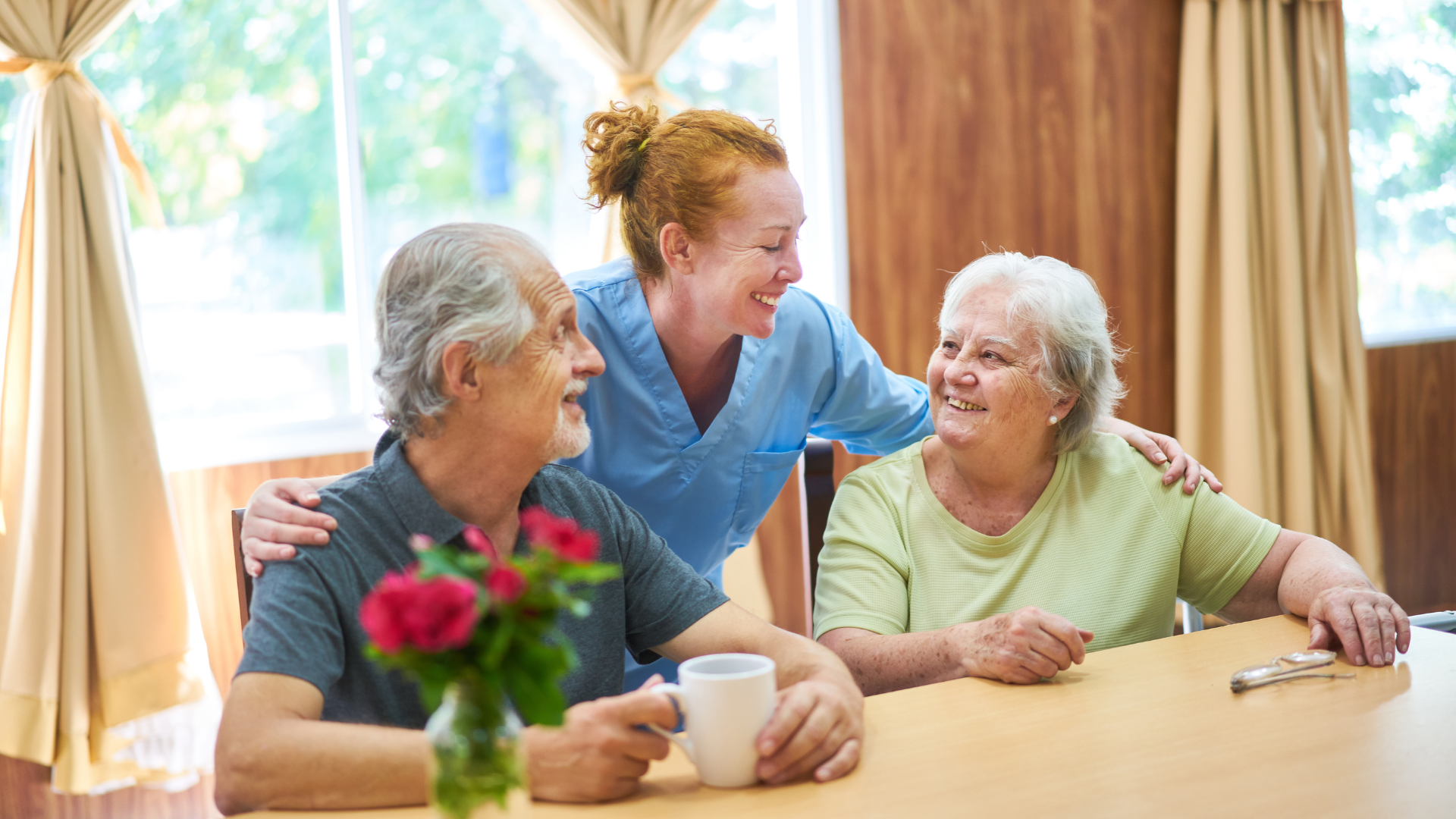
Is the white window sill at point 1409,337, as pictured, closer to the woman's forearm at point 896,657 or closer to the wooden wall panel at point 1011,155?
the wooden wall panel at point 1011,155

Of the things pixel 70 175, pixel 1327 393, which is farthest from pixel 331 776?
pixel 1327 393

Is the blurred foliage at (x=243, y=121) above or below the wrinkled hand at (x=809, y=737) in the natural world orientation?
above

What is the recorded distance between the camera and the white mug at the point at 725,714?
103 cm

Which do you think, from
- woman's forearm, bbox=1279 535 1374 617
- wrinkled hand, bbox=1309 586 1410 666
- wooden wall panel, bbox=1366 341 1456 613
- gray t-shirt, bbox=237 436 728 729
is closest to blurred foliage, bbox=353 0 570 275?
gray t-shirt, bbox=237 436 728 729

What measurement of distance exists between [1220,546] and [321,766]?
1292 mm

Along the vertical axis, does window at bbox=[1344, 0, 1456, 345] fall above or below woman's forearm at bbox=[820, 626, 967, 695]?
above

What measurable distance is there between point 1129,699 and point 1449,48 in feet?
13.4

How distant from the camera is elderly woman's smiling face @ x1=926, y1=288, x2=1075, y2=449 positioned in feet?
5.56

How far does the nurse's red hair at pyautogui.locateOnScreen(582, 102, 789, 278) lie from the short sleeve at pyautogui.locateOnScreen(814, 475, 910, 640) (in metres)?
0.48

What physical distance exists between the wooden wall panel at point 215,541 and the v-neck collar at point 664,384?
1336mm

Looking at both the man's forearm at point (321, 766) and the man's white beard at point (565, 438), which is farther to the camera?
the man's white beard at point (565, 438)

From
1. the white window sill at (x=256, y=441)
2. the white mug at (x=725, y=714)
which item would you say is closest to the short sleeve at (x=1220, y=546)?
the white mug at (x=725, y=714)

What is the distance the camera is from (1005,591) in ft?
5.36

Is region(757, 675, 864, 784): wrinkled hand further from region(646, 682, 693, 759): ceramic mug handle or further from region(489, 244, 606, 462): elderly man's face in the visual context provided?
region(489, 244, 606, 462): elderly man's face
